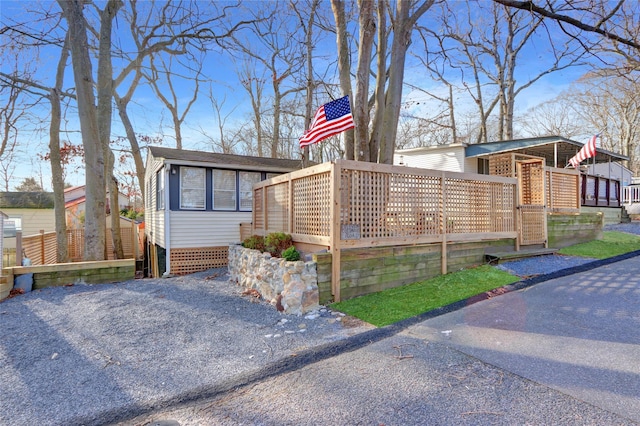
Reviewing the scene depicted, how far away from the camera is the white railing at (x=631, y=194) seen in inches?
804

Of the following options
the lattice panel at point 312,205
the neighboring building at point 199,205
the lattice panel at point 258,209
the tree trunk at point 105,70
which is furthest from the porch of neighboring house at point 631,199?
the tree trunk at point 105,70

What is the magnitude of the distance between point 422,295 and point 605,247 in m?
6.82

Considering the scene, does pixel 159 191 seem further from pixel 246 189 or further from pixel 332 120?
pixel 332 120

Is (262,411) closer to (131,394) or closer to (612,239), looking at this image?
(131,394)

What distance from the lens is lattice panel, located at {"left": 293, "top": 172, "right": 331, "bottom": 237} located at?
5.10 m

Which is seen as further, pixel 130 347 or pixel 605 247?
pixel 605 247

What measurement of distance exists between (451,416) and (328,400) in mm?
882

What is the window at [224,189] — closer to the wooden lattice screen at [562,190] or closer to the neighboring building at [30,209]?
the wooden lattice screen at [562,190]

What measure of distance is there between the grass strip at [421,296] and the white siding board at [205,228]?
21.2 feet

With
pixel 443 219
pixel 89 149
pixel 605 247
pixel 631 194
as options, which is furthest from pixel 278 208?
pixel 631 194

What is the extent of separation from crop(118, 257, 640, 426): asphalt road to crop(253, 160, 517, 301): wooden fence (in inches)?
61.6

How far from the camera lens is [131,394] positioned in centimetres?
278

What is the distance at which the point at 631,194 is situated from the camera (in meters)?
20.6

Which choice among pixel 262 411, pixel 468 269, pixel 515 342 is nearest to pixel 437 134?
pixel 468 269
